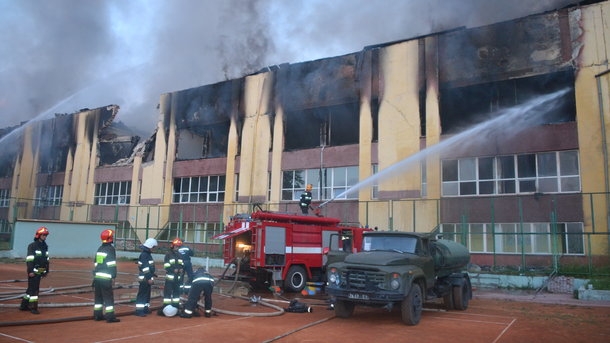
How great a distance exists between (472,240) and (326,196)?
8554 millimetres

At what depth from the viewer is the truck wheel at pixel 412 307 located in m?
9.20

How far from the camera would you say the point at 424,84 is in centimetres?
2422

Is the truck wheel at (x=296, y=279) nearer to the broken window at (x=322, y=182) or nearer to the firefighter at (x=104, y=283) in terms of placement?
the firefighter at (x=104, y=283)

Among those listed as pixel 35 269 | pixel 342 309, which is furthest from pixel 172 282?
pixel 342 309

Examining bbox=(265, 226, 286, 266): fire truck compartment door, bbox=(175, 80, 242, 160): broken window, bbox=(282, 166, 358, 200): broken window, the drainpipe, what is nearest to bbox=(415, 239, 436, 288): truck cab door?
bbox=(265, 226, 286, 266): fire truck compartment door

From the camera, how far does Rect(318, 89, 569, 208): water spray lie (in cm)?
2178

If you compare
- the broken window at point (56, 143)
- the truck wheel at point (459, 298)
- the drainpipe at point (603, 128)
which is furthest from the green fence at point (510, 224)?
the broken window at point (56, 143)

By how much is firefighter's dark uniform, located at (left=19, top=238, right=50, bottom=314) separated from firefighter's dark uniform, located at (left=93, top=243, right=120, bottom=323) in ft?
4.63

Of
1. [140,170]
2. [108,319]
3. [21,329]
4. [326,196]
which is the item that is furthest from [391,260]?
[140,170]

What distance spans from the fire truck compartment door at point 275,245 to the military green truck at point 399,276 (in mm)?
4152

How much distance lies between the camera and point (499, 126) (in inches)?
883

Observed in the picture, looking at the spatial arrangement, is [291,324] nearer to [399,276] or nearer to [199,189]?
[399,276]

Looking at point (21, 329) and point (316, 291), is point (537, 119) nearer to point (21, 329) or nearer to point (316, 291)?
point (316, 291)

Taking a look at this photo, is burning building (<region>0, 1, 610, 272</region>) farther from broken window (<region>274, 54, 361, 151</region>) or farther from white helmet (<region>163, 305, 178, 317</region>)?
white helmet (<region>163, 305, 178, 317</region>)
